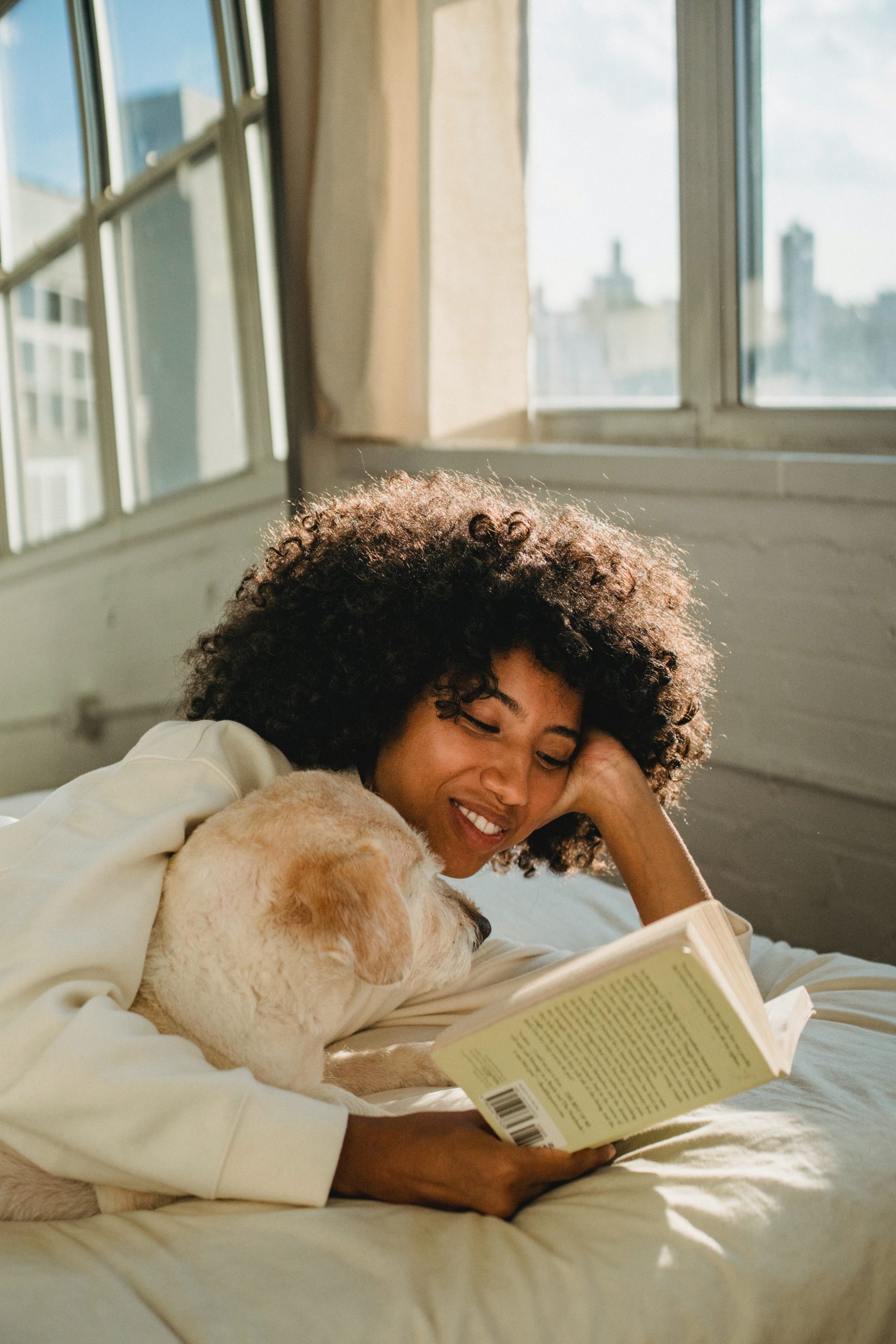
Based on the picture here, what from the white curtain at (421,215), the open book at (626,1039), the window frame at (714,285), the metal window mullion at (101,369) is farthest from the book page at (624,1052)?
the metal window mullion at (101,369)

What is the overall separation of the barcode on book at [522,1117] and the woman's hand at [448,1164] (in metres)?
0.01

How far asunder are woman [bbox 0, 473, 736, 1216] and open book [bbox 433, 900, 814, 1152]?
10cm

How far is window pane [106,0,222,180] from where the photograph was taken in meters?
3.47

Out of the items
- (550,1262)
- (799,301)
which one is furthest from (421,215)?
(550,1262)

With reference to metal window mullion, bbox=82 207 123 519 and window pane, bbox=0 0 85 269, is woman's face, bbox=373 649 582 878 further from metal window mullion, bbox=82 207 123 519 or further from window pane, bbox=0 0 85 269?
window pane, bbox=0 0 85 269

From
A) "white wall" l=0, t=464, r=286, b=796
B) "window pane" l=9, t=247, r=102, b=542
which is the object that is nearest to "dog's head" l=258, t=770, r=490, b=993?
"white wall" l=0, t=464, r=286, b=796

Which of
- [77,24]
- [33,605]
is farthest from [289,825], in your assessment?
[77,24]

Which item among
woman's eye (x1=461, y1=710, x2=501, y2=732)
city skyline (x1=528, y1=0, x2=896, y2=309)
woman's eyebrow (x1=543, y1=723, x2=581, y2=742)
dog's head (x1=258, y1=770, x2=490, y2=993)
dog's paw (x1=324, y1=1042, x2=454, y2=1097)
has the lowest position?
dog's paw (x1=324, y1=1042, x2=454, y2=1097)

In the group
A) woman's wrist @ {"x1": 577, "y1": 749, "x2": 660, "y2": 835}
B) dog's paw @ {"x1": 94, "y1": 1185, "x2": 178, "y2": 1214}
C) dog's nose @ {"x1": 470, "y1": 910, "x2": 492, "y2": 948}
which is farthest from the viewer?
woman's wrist @ {"x1": 577, "y1": 749, "x2": 660, "y2": 835}

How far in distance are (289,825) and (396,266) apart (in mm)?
2338

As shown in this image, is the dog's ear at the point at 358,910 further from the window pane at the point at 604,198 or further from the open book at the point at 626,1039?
the window pane at the point at 604,198

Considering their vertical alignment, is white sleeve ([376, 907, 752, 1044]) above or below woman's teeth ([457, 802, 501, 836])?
below

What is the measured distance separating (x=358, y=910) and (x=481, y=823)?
431 mm

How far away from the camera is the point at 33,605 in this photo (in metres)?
3.58
